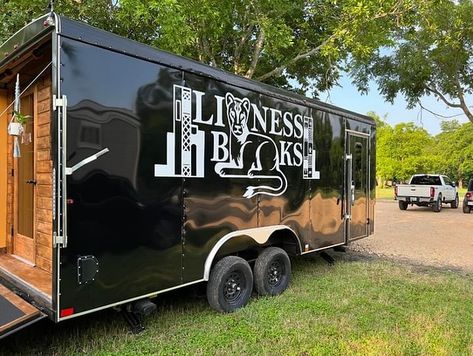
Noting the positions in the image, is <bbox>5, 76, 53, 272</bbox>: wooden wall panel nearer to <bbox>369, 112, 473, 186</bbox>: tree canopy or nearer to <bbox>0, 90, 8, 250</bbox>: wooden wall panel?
<bbox>0, 90, 8, 250</bbox>: wooden wall panel

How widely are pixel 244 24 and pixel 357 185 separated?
489 cm

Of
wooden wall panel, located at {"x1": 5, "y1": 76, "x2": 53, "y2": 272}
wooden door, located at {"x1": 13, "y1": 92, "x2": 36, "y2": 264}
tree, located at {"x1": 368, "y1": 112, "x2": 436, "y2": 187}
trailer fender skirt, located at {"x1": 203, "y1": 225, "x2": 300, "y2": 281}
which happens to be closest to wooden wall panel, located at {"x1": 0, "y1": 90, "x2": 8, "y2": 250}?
wooden door, located at {"x1": 13, "y1": 92, "x2": 36, "y2": 264}

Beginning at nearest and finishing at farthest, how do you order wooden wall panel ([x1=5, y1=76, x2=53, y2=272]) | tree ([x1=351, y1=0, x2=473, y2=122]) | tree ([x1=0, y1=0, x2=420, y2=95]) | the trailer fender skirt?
wooden wall panel ([x1=5, y1=76, x2=53, y2=272]) → the trailer fender skirt → tree ([x1=0, y1=0, x2=420, y2=95]) → tree ([x1=351, y1=0, x2=473, y2=122])

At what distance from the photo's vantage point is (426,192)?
20750 mm

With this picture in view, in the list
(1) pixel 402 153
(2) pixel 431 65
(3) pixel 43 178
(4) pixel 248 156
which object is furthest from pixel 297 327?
(1) pixel 402 153

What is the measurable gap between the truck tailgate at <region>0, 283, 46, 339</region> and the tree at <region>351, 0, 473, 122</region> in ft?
50.4

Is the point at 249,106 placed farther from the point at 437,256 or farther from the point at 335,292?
the point at 437,256

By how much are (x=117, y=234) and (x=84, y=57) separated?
1526 millimetres

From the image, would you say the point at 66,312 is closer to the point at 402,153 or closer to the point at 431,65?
the point at 431,65

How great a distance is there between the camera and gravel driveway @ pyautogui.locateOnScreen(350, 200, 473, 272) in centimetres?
894

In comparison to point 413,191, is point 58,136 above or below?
above

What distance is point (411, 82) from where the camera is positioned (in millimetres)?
19578

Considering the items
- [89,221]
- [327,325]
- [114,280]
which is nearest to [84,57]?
[89,221]

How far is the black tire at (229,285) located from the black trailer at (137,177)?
0.02m
